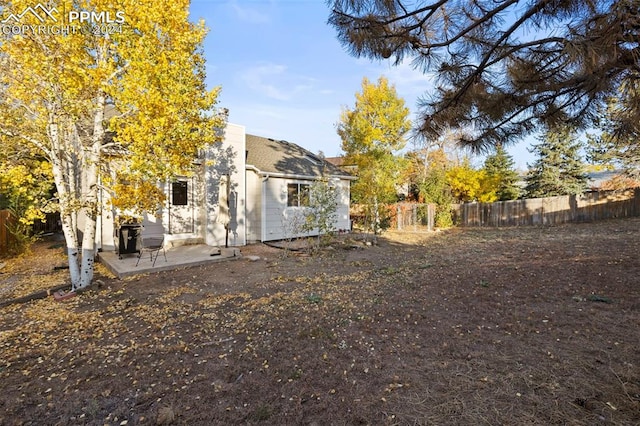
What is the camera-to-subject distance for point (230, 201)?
10328 mm

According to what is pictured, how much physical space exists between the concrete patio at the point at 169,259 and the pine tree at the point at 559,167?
21.0m

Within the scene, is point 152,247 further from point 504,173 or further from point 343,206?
point 504,173

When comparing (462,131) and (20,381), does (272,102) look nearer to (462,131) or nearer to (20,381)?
(462,131)

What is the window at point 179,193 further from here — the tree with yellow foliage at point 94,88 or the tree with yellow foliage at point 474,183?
the tree with yellow foliage at point 474,183

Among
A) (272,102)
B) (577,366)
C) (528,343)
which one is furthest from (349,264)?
(272,102)

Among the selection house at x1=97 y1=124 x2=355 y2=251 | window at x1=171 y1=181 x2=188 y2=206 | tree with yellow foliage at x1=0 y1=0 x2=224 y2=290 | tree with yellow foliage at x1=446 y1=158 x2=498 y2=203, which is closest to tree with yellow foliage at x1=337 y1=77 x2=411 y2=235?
house at x1=97 y1=124 x2=355 y2=251

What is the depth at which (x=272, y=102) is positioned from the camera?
13977mm

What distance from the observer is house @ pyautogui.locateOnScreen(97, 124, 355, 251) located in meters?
9.48

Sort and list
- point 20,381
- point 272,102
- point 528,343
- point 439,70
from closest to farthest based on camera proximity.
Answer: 1. point 20,381
2. point 528,343
3. point 439,70
4. point 272,102

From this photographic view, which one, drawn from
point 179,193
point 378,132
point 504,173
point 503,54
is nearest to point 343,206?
point 378,132

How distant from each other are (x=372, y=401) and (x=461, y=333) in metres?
1.78

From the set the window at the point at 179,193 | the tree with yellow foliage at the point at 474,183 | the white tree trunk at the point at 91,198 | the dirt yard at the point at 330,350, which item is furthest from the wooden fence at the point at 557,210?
the white tree trunk at the point at 91,198

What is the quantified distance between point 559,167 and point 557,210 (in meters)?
3.59

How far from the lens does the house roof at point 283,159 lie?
11798 millimetres
